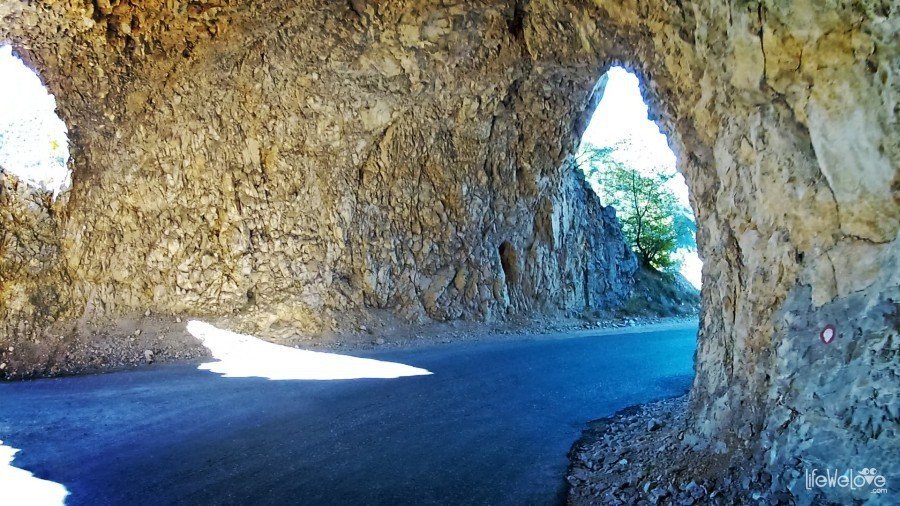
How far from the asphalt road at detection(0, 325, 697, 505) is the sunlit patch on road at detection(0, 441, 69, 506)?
3.9 inches

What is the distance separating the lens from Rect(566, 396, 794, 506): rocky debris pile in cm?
393

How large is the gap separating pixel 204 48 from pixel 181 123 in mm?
2162

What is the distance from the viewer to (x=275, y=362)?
12008 millimetres

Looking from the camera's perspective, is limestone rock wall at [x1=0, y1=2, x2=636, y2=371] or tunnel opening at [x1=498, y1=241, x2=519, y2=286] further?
tunnel opening at [x1=498, y1=241, x2=519, y2=286]

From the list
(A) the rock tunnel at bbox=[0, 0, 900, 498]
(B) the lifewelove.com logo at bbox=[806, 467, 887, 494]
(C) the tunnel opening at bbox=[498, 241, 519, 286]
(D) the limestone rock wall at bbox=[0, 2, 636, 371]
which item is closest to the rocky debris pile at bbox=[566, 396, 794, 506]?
(B) the lifewelove.com logo at bbox=[806, 467, 887, 494]

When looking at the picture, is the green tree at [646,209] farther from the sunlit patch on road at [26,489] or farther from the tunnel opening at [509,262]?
the sunlit patch on road at [26,489]

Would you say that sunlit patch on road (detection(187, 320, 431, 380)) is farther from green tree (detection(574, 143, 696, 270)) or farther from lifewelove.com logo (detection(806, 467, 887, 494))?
green tree (detection(574, 143, 696, 270))

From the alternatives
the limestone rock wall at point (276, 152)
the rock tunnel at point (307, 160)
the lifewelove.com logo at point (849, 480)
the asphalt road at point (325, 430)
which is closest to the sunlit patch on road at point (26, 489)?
the asphalt road at point (325, 430)

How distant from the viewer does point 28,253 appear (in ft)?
46.6

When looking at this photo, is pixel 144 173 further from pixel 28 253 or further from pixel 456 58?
pixel 456 58

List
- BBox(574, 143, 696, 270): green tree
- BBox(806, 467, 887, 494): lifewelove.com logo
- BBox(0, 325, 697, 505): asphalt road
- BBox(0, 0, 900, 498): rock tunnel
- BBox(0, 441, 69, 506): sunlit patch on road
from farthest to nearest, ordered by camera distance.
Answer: BBox(574, 143, 696, 270): green tree, BBox(0, 0, 900, 498): rock tunnel, BBox(0, 325, 697, 505): asphalt road, BBox(0, 441, 69, 506): sunlit patch on road, BBox(806, 467, 887, 494): lifewelove.com logo

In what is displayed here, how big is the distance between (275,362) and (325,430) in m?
5.81

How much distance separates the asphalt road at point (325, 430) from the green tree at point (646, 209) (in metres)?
14.4

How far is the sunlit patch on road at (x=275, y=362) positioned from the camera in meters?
10.3
